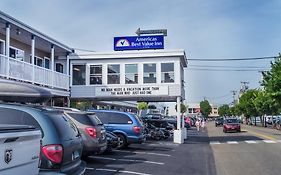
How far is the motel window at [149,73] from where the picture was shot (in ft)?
96.4

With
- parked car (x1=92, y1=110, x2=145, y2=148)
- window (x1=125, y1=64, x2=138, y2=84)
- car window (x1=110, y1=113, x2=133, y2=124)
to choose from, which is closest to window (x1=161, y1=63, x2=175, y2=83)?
window (x1=125, y1=64, x2=138, y2=84)

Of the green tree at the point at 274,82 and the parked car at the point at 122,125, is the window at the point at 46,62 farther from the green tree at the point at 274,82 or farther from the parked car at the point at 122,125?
the green tree at the point at 274,82

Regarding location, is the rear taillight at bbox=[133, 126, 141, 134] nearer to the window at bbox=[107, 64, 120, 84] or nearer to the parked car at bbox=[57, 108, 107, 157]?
the parked car at bbox=[57, 108, 107, 157]

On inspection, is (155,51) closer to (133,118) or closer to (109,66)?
(109,66)

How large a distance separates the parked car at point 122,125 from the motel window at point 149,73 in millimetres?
8493

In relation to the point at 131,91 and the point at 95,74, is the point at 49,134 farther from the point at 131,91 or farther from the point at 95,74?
the point at 95,74

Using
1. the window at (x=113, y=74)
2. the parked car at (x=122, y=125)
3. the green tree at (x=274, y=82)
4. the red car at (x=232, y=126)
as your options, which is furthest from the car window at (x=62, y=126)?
the red car at (x=232, y=126)

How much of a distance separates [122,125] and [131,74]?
911 centimetres

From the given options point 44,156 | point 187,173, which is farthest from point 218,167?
point 44,156

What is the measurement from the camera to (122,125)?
69.1 feet

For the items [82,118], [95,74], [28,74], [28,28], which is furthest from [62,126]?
[95,74]

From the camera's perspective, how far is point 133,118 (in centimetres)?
2116

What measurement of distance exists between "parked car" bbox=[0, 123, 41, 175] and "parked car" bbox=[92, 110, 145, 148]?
50.6ft

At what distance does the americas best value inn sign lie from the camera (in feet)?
95.0
